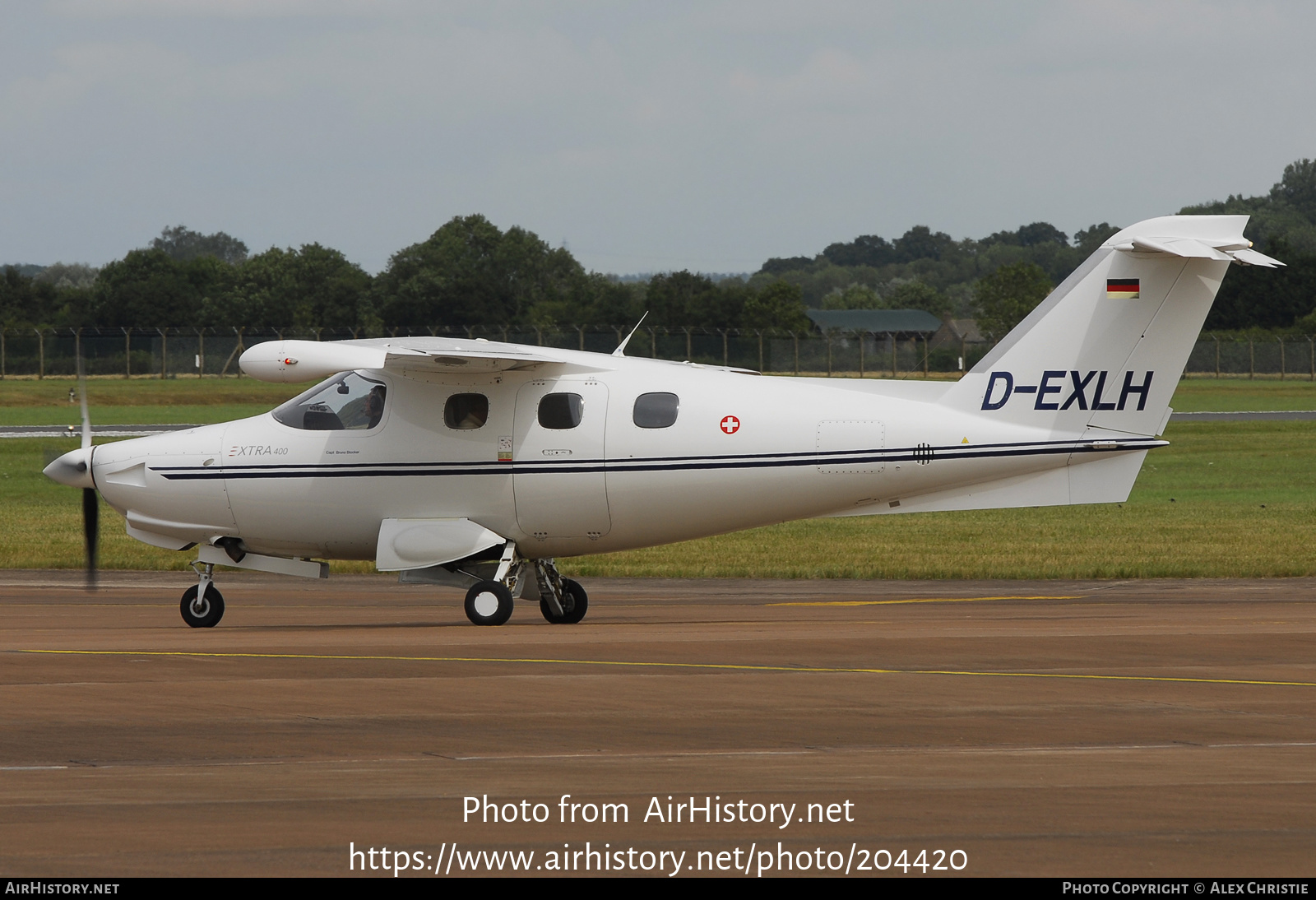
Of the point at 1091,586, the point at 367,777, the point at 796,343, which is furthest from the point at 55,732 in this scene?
the point at 796,343

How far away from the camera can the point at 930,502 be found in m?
17.6

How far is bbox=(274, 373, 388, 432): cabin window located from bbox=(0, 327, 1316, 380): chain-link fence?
46840 mm

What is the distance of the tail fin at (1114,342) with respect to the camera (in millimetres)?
17031

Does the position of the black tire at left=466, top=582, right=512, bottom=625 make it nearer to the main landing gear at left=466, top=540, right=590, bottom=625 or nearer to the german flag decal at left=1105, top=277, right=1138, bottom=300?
the main landing gear at left=466, top=540, right=590, bottom=625

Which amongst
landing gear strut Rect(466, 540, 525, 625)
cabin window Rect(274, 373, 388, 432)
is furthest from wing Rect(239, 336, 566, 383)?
landing gear strut Rect(466, 540, 525, 625)

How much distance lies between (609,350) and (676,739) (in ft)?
199

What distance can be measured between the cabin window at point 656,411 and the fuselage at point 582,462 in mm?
27

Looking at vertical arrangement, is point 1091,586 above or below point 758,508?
below

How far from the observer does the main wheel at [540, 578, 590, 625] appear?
18595mm

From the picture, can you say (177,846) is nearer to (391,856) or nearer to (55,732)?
(391,856)

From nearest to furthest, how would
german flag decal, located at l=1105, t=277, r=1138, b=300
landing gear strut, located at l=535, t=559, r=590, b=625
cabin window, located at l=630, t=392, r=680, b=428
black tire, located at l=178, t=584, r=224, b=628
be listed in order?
1. german flag decal, located at l=1105, t=277, r=1138, b=300
2. cabin window, located at l=630, t=392, r=680, b=428
3. black tire, located at l=178, t=584, r=224, b=628
4. landing gear strut, located at l=535, t=559, r=590, b=625

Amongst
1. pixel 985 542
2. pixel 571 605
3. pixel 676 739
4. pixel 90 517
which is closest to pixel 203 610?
pixel 90 517

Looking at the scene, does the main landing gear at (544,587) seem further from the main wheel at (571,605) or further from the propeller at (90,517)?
the propeller at (90,517)

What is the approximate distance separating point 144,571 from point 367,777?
17685mm
